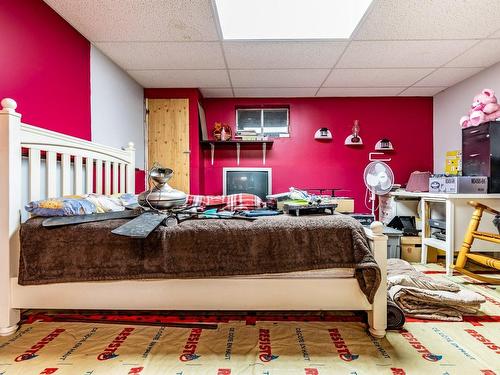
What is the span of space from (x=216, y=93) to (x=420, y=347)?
404 centimetres

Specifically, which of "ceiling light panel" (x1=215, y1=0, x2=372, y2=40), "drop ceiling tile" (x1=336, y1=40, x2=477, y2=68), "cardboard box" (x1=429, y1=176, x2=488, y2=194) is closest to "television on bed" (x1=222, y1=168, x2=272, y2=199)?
"drop ceiling tile" (x1=336, y1=40, x2=477, y2=68)

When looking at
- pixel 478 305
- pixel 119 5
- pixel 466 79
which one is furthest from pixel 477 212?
pixel 119 5

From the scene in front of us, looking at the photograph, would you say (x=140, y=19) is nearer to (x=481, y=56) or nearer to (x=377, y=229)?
(x=377, y=229)

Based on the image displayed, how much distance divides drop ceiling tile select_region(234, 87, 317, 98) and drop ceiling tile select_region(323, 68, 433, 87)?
1.26ft

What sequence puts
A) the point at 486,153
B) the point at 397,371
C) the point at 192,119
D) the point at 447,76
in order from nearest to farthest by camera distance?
the point at 397,371 < the point at 486,153 < the point at 447,76 < the point at 192,119

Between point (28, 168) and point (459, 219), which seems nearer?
point (28, 168)

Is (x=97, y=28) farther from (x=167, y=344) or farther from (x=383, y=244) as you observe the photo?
(x=383, y=244)

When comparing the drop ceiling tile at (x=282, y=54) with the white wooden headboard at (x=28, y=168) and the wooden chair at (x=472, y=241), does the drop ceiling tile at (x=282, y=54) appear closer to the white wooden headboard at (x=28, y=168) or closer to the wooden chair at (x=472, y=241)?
the white wooden headboard at (x=28, y=168)

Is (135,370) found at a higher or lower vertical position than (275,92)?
lower

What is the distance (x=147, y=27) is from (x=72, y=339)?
246 centimetres

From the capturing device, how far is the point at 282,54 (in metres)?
3.16

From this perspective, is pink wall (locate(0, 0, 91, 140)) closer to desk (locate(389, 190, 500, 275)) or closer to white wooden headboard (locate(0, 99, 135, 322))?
white wooden headboard (locate(0, 99, 135, 322))

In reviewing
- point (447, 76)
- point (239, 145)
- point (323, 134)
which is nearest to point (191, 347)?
point (239, 145)

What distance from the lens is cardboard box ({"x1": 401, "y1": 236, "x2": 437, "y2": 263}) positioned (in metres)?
3.45
